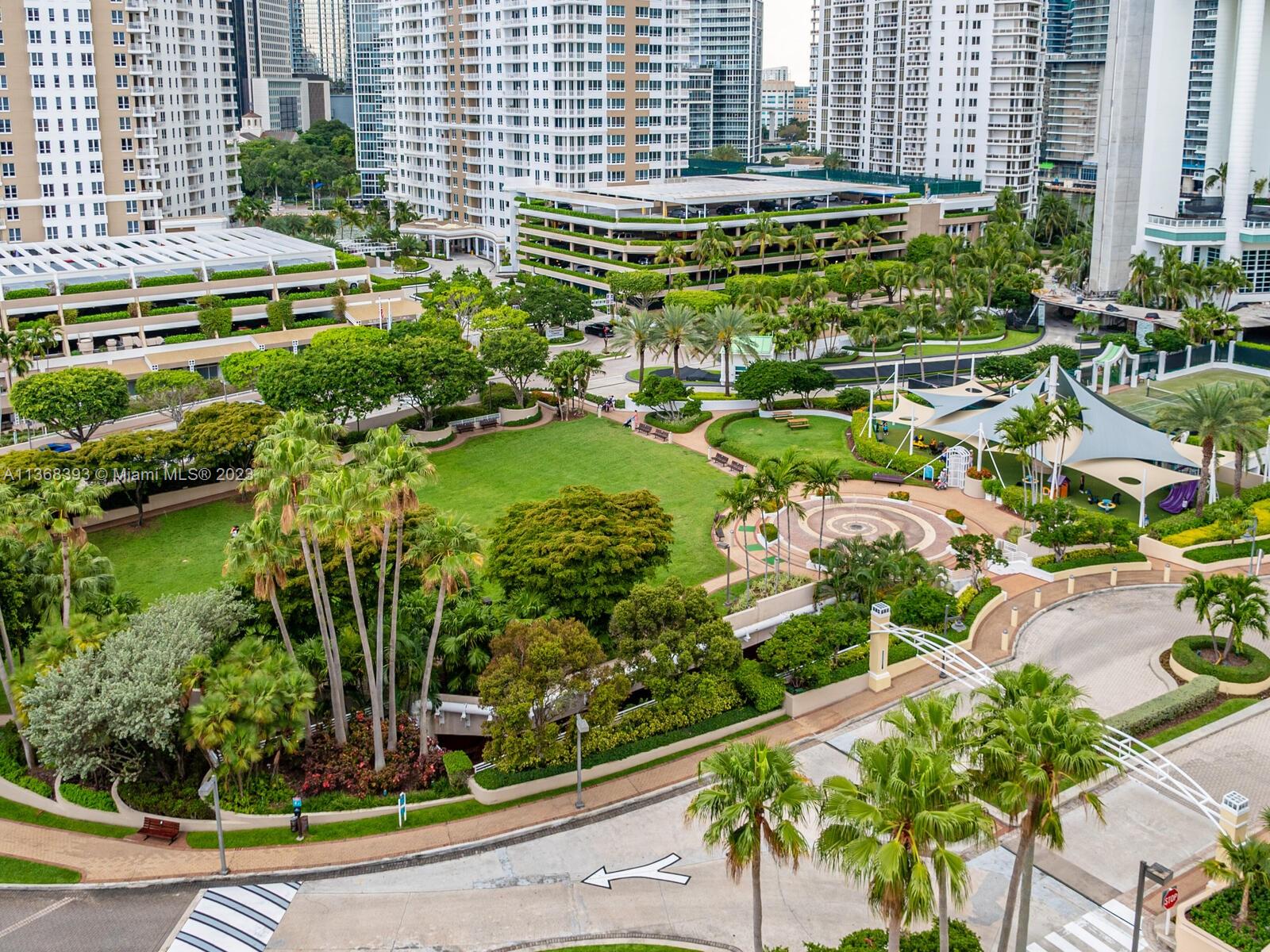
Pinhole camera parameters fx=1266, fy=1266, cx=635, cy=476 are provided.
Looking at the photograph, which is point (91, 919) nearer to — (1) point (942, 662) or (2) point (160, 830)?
(2) point (160, 830)

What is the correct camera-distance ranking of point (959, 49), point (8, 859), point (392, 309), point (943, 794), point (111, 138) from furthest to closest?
point (959, 49) → point (111, 138) → point (392, 309) → point (8, 859) → point (943, 794)

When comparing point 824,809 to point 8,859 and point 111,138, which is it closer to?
point 8,859

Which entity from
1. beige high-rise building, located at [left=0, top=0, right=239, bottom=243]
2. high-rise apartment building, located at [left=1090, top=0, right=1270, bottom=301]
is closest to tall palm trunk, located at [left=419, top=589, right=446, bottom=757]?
high-rise apartment building, located at [left=1090, top=0, right=1270, bottom=301]

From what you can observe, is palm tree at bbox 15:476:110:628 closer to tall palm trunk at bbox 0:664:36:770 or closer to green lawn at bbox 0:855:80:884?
tall palm trunk at bbox 0:664:36:770

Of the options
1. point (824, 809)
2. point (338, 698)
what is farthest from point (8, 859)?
point (824, 809)

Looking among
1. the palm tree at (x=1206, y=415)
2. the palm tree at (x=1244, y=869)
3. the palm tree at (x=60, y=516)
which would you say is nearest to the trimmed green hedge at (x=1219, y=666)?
the palm tree at (x=1206, y=415)

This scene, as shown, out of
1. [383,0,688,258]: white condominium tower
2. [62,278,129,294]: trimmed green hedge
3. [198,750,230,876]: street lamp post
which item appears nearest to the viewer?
[198,750,230,876]: street lamp post

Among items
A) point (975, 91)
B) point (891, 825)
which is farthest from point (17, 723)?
point (975, 91)
